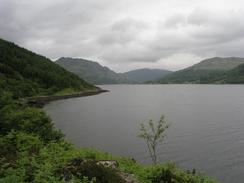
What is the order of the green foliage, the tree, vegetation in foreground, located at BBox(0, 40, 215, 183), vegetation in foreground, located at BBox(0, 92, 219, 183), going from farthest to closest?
the tree
the green foliage
vegetation in foreground, located at BBox(0, 40, 215, 183)
vegetation in foreground, located at BBox(0, 92, 219, 183)

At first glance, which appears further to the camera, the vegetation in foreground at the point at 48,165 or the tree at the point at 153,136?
the tree at the point at 153,136

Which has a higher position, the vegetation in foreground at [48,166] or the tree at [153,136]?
the vegetation in foreground at [48,166]

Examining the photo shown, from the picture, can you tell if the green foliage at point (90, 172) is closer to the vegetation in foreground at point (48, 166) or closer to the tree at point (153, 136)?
the vegetation in foreground at point (48, 166)

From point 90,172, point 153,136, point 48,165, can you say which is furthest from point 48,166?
point 153,136

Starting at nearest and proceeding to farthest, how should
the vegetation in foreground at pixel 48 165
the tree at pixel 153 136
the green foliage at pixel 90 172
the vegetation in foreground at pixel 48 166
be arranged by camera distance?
the vegetation in foreground at pixel 48 166 → the vegetation in foreground at pixel 48 165 → the green foliage at pixel 90 172 → the tree at pixel 153 136

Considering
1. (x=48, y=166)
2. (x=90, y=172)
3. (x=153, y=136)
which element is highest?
(x=48, y=166)

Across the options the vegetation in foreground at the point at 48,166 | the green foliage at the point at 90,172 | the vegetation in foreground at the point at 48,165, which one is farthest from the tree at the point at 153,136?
the green foliage at the point at 90,172

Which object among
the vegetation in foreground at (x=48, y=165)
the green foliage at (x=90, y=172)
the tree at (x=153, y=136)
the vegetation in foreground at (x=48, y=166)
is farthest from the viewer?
the tree at (x=153, y=136)

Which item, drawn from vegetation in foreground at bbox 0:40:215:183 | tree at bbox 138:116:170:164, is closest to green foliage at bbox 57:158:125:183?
vegetation in foreground at bbox 0:40:215:183

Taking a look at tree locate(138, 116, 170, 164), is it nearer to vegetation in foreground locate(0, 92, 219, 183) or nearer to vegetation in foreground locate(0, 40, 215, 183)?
vegetation in foreground locate(0, 40, 215, 183)

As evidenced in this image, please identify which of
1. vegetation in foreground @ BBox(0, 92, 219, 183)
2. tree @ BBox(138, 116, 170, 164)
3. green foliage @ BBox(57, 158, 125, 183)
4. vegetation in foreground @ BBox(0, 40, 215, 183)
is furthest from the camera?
tree @ BBox(138, 116, 170, 164)

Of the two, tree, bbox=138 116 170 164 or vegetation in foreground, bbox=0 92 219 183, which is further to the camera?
tree, bbox=138 116 170 164

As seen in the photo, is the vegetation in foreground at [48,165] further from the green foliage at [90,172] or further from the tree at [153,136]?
the tree at [153,136]

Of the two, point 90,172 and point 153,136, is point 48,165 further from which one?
point 153,136
